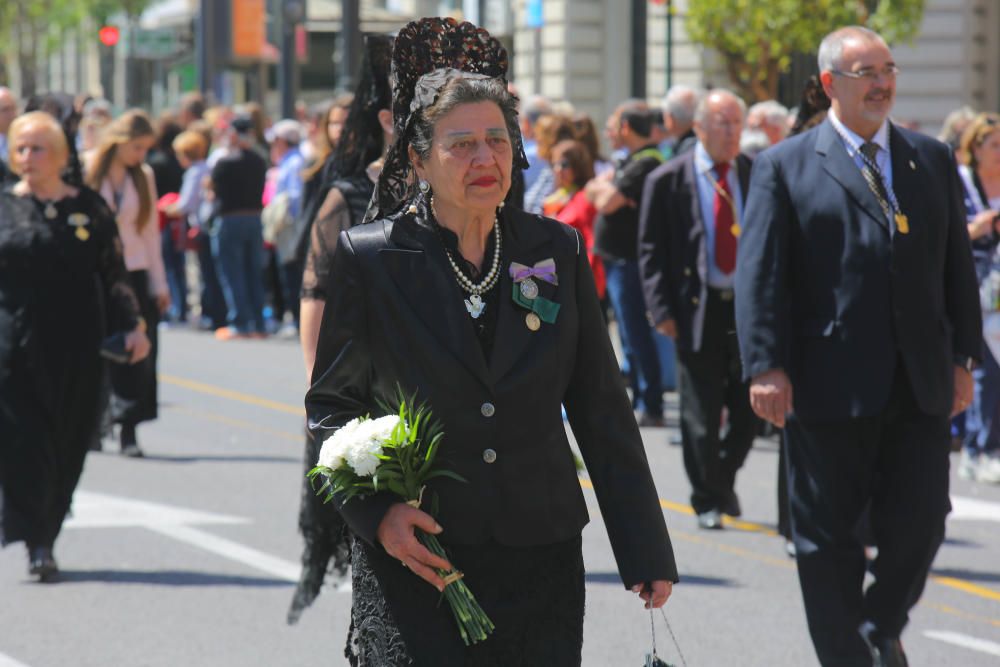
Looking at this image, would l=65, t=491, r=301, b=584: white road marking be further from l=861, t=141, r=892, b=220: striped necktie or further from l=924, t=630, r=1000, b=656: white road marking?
l=861, t=141, r=892, b=220: striped necktie

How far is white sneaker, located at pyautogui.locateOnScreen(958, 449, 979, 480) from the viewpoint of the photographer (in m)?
11.1

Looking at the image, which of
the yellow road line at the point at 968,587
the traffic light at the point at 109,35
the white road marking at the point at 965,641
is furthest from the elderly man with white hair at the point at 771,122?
the traffic light at the point at 109,35

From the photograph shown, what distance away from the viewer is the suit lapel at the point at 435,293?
4.14m

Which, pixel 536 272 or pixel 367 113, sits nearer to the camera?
pixel 536 272

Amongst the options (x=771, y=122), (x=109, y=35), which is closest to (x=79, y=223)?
(x=771, y=122)

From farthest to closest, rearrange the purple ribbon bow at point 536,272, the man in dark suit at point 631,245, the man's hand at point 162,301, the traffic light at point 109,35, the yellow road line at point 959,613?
the traffic light at point 109,35, the man in dark suit at point 631,245, the man's hand at point 162,301, the yellow road line at point 959,613, the purple ribbon bow at point 536,272

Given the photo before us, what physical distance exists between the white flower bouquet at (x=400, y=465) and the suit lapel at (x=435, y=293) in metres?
0.15

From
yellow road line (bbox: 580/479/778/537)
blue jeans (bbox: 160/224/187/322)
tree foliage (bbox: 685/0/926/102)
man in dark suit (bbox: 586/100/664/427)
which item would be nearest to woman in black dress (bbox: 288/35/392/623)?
yellow road line (bbox: 580/479/778/537)

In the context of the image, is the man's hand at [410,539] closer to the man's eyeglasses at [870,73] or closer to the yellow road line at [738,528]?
the yellow road line at [738,528]

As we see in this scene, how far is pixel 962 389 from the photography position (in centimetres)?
636

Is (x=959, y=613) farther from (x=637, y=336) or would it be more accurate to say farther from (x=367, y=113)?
(x=637, y=336)

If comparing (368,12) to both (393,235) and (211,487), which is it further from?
(393,235)

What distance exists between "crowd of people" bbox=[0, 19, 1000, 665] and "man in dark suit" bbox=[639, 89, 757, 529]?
15 mm

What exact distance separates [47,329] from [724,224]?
3354mm
